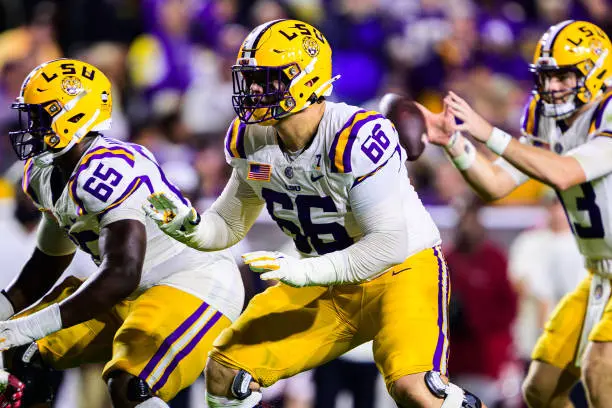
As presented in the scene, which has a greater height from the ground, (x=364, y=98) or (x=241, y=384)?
(x=241, y=384)

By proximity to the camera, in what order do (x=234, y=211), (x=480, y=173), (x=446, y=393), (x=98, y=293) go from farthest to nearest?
(x=480, y=173) → (x=234, y=211) → (x=98, y=293) → (x=446, y=393)

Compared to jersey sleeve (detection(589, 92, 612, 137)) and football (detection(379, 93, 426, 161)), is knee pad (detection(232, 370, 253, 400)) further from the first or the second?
jersey sleeve (detection(589, 92, 612, 137))

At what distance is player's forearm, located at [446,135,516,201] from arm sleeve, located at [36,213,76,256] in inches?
72.0

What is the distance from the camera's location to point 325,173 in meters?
4.19

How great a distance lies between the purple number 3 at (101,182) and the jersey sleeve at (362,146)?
0.90 metres

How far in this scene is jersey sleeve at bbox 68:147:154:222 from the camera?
4.29 m

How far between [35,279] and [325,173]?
1.58m

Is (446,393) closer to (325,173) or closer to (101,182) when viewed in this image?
(325,173)

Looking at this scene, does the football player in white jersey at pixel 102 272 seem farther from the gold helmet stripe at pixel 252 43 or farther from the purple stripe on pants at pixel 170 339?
the gold helmet stripe at pixel 252 43

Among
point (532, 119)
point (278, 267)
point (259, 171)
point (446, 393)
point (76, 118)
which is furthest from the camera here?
point (532, 119)

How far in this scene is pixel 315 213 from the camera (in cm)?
430

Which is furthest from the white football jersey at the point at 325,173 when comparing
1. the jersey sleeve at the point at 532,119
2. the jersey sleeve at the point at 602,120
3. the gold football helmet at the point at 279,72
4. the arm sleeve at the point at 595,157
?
the jersey sleeve at the point at 532,119

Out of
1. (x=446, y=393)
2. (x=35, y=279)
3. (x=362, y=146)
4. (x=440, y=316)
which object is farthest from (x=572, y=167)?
(x=35, y=279)

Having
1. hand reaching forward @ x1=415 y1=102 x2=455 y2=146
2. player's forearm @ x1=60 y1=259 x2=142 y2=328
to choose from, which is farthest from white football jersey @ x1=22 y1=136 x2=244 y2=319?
hand reaching forward @ x1=415 y1=102 x2=455 y2=146
